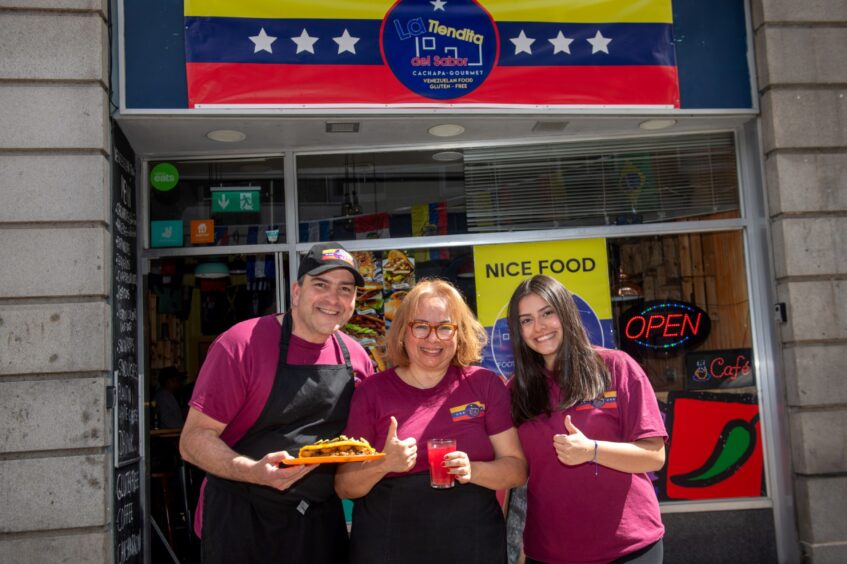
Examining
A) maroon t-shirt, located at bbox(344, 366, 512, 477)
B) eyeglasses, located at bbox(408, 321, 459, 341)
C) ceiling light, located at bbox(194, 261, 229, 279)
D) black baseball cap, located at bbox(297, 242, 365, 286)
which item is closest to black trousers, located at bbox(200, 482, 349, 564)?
maroon t-shirt, located at bbox(344, 366, 512, 477)

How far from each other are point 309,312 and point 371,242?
303cm

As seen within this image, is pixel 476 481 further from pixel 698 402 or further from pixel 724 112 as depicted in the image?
pixel 724 112

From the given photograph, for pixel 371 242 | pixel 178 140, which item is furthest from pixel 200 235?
pixel 371 242

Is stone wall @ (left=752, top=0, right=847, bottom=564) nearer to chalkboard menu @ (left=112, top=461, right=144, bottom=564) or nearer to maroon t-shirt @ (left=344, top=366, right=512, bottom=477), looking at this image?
maroon t-shirt @ (left=344, top=366, right=512, bottom=477)

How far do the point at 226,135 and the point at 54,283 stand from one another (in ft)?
5.85

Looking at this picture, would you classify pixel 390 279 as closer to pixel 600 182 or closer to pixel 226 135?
pixel 226 135

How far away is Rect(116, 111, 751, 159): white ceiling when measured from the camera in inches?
225

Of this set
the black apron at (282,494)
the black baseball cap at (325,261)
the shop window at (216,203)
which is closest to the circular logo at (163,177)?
the shop window at (216,203)

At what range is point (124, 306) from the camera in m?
5.63

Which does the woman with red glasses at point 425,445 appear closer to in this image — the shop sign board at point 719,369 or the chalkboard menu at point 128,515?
the chalkboard menu at point 128,515

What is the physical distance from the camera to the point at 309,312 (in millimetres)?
3252

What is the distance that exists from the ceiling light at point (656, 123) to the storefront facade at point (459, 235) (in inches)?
1.0

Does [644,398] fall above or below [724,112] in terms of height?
below

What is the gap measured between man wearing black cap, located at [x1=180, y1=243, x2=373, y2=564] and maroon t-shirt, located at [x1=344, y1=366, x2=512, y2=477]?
8.1 inches
